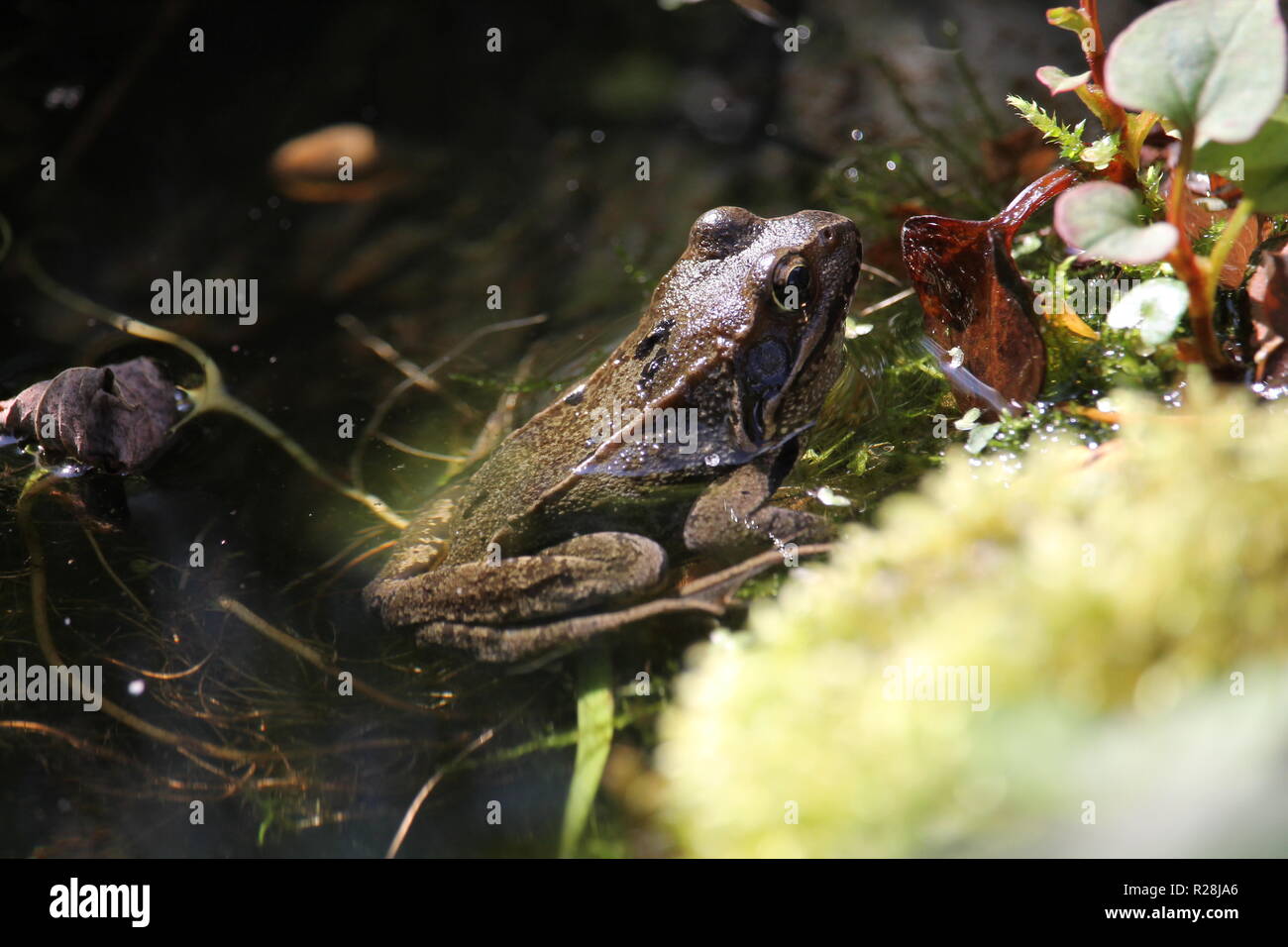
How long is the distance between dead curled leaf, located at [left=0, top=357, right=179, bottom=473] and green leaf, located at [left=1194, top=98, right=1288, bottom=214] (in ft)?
13.1

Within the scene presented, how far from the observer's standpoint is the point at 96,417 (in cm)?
371

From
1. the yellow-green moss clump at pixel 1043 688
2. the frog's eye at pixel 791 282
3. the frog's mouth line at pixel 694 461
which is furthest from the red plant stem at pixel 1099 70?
the frog's mouth line at pixel 694 461

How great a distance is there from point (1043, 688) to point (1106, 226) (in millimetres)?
1319

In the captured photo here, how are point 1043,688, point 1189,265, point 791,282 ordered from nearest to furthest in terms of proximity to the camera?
1. point 1043,688
2. point 1189,265
3. point 791,282

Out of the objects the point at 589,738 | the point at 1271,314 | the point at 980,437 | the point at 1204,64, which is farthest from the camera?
the point at 980,437

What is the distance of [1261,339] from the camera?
2.78 meters

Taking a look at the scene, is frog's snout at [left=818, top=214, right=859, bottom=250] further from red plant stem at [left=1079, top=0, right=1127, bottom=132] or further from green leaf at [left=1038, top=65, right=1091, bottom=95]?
red plant stem at [left=1079, top=0, right=1127, bottom=132]

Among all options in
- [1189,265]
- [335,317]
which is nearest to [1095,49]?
[1189,265]

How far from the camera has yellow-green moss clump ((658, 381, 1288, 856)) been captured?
1521mm

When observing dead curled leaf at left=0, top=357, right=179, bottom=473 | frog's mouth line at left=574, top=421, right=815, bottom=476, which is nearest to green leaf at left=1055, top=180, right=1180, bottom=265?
frog's mouth line at left=574, top=421, right=815, bottom=476

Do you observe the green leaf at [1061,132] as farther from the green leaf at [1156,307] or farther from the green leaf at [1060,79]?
the green leaf at [1156,307]

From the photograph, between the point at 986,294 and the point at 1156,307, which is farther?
the point at 986,294

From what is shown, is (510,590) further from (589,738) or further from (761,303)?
(761,303)

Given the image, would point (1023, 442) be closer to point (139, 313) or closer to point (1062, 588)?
point (1062, 588)
